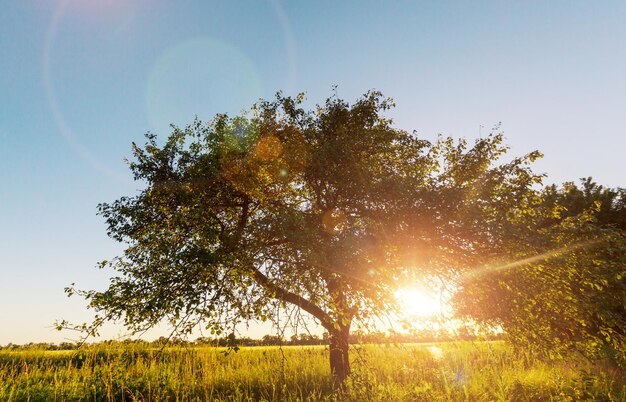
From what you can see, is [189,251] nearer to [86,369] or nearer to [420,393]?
[86,369]

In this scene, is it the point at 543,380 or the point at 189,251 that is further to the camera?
the point at 543,380

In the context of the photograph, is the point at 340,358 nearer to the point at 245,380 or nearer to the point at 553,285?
the point at 245,380

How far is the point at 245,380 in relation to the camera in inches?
521

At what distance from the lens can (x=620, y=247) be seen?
9.88 meters

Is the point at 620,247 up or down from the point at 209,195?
down

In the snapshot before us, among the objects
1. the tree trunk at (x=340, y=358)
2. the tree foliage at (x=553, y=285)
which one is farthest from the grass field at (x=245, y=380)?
the tree foliage at (x=553, y=285)

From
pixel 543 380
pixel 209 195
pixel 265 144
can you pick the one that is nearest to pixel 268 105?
pixel 265 144

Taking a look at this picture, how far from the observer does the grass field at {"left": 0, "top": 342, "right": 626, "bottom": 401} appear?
10.1 metres

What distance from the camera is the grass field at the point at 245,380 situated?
10.1 metres

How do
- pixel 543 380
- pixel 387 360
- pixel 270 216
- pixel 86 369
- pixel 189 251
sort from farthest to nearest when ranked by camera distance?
pixel 387 360 < pixel 543 380 < pixel 86 369 < pixel 270 216 < pixel 189 251

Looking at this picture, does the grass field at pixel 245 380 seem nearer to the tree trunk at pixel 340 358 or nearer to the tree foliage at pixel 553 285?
the tree trunk at pixel 340 358

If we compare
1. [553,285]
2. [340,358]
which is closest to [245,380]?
[340,358]

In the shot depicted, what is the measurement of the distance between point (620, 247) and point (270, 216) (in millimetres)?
9743

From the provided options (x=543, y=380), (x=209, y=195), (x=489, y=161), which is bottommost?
(x=543, y=380)
